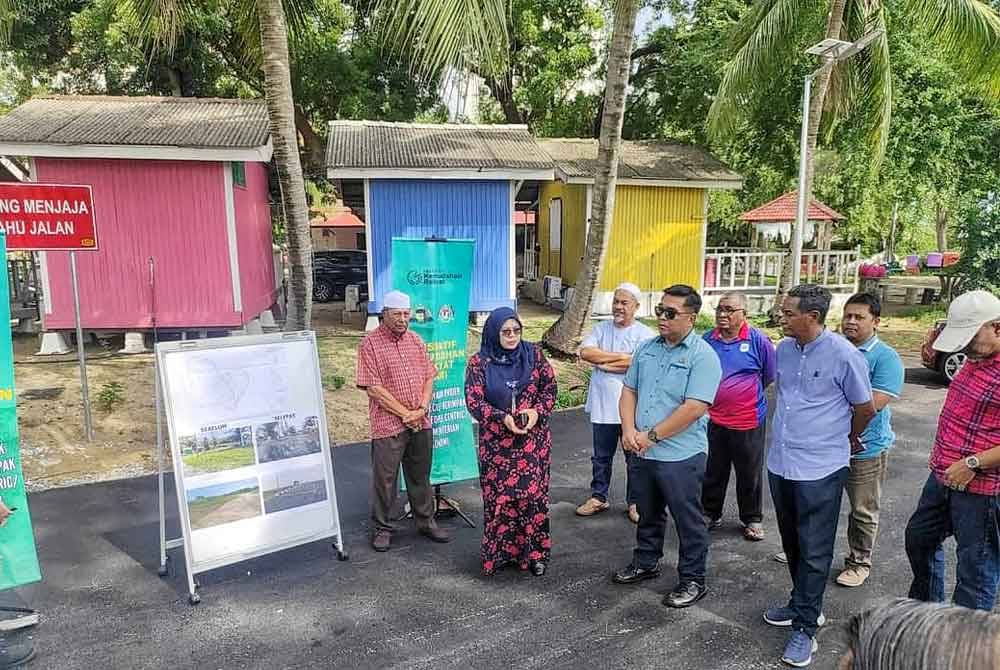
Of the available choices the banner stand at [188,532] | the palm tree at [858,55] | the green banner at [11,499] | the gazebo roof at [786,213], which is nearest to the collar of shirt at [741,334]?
the banner stand at [188,532]

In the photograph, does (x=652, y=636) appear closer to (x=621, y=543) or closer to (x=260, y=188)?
(x=621, y=543)

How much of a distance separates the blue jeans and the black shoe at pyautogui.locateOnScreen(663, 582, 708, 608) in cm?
115

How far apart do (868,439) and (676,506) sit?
3.85 ft

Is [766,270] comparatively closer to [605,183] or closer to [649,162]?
[649,162]

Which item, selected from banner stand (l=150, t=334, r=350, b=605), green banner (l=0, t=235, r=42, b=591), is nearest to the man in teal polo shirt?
banner stand (l=150, t=334, r=350, b=605)

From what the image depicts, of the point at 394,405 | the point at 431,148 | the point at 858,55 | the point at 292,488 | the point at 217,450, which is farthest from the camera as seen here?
the point at 858,55

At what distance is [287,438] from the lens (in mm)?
4277

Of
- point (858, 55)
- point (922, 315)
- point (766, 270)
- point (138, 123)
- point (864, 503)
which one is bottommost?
point (922, 315)

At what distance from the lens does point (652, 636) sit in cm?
350

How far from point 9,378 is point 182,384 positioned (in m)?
0.84

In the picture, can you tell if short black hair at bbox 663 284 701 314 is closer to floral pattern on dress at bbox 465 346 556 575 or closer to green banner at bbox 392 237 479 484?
floral pattern on dress at bbox 465 346 556 575

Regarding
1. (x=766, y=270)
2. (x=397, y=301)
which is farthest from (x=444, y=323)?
(x=766, y=270)

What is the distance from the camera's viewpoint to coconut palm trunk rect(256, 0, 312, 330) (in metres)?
6.30

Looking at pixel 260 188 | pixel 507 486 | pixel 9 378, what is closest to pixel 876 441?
pixel 507 486
